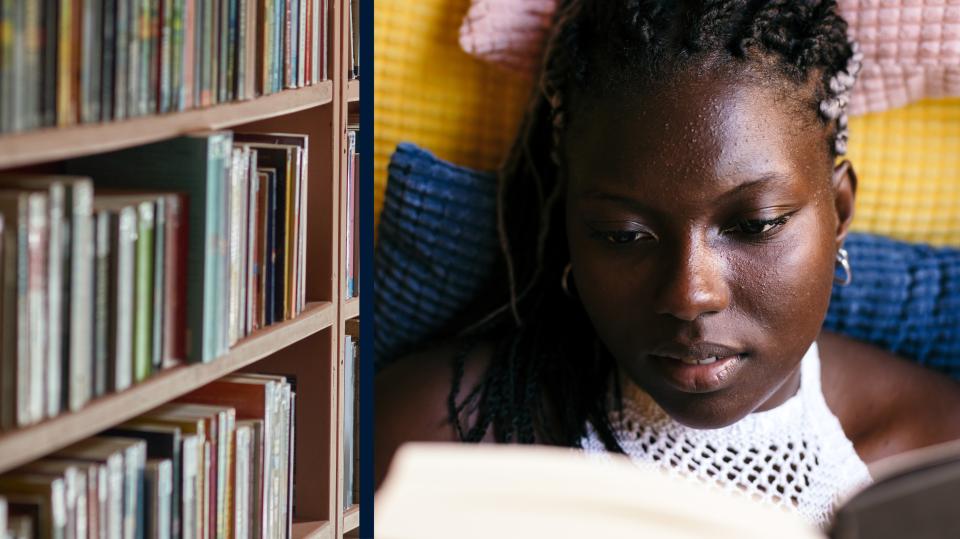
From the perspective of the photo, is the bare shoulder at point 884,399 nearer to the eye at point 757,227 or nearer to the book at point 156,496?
the eye at point 757,227

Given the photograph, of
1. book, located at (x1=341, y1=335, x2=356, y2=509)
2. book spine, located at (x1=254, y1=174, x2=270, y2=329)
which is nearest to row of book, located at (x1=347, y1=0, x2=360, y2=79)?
book spine, located at (x1=254, y1=174, x2=270, y2=329)

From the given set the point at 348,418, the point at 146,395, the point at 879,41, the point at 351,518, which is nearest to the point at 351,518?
the point at 351,518

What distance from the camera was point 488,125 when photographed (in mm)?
1527

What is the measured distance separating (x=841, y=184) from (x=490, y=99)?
1.71 feet

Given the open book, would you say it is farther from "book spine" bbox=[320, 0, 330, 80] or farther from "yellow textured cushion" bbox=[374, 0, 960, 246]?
"yellow textured cushion" bbox=[374, 0, 960, 246]

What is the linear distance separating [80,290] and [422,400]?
65 centimetres

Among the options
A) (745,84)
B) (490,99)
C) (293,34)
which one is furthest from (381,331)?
(745,84)

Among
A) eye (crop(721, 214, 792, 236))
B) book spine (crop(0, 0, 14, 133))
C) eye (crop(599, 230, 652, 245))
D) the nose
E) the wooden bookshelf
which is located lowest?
the wooden bookshelf

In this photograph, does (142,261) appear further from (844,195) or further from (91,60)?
(844,195)

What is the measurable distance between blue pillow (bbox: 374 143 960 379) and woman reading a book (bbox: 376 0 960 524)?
0.05 m

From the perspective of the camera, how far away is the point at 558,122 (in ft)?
4.23

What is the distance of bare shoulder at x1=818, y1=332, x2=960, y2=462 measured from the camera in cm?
138

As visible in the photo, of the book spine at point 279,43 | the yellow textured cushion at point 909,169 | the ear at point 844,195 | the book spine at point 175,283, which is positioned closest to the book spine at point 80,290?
the book spine at point 175,283

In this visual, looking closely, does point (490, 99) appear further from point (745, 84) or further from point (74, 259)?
point (74, 259)
